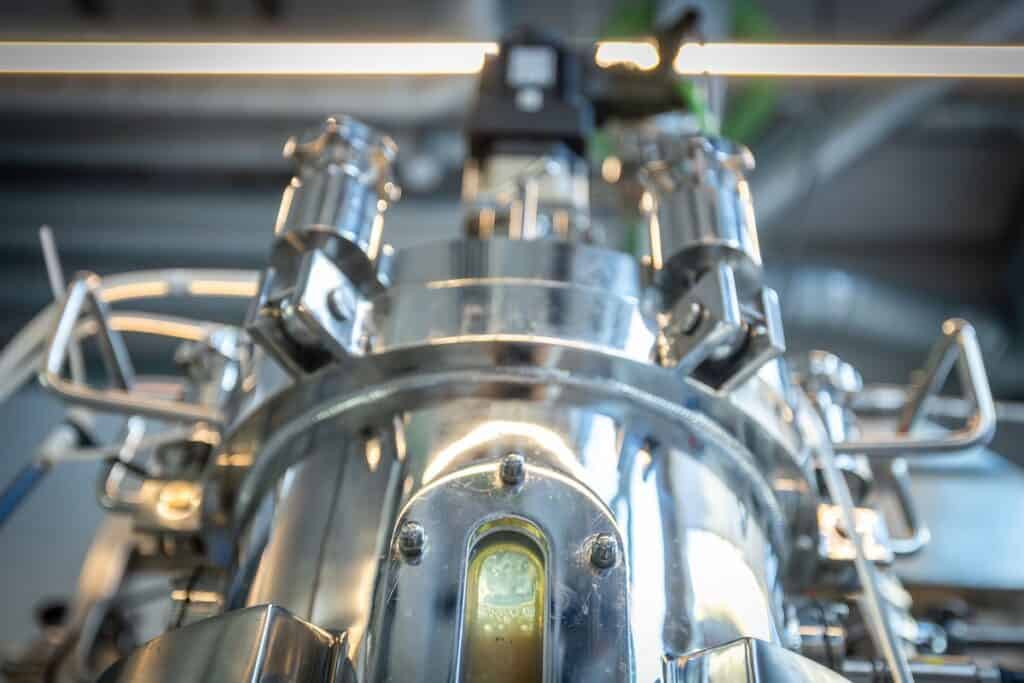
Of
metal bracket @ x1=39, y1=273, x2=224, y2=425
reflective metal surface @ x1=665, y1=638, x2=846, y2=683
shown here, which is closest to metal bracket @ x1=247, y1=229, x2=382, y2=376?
metal bracket @ x1=39, y1=273, x2=224, y2=425

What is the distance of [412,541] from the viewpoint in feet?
1.34

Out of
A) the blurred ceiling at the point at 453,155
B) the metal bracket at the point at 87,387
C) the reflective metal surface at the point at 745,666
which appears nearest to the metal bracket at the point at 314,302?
the metal bracket at the point at 87,387

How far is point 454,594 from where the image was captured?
397 millimetres

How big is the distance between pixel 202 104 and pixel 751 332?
1538 millimetres

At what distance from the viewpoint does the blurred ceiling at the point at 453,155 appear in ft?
5.78

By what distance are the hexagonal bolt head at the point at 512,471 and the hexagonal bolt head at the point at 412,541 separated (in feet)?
0.15

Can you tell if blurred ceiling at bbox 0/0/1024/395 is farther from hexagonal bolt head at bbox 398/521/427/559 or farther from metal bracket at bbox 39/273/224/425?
hexagonal bolt head at bbox 398/521/427/559

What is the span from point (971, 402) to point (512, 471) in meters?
0.42

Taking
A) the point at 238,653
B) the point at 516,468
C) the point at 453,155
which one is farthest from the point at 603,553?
the point at 453,155

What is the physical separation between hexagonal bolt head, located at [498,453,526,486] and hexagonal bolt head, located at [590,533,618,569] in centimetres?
5

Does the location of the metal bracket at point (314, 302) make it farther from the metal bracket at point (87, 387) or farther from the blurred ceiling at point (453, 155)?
the blurred ceiling at point (453, 155)

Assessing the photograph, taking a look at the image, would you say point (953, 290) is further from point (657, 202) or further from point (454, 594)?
point (454, 594)

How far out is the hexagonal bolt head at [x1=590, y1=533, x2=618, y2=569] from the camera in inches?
15.8

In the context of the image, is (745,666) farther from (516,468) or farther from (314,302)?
(314,302)
